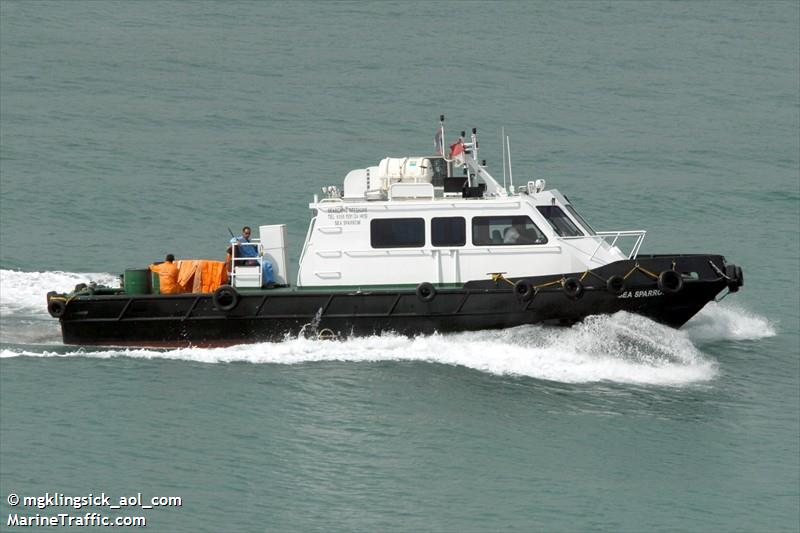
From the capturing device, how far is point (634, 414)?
55.5ft

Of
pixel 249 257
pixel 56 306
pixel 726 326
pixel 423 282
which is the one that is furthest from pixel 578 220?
pixel 56 306

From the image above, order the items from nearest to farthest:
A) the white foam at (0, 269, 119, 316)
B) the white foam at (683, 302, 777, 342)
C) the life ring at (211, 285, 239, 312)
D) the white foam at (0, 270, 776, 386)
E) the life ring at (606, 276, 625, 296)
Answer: the white foam at (0, 270, 776, 386) → the life ring at (606, 276, 625, 296) → the life ring at (211, 285, 239, 312) → the white foam at (683, 302, 777, 342) → the white foam at (0, 269, 119, 316)

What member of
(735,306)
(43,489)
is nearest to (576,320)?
(735,306)

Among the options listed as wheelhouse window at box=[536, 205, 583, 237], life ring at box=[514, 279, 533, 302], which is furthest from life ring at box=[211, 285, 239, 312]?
wheelhouse window at box=[536, 205, 583, 237]

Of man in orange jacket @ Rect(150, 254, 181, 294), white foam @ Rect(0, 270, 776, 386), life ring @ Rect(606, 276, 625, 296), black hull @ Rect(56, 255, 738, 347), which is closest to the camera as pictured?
white foam @ Rect(0, 270, 776, 386)

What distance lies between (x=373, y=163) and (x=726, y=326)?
1307 centimetres

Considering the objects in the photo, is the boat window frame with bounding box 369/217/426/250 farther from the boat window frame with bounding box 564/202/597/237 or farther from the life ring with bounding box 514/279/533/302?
the boat window frame with bounding box 564/202/597/237

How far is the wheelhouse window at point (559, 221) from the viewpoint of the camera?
64.3 feet

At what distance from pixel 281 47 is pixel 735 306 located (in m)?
25.8

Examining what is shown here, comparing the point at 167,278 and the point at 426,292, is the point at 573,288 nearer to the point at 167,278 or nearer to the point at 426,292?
the point at 426,292

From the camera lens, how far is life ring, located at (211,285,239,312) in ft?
63.3

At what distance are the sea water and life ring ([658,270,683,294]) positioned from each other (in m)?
0.61

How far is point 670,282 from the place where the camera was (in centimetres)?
1903

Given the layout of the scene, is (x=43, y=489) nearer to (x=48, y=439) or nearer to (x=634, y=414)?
(x=48, y=439)
